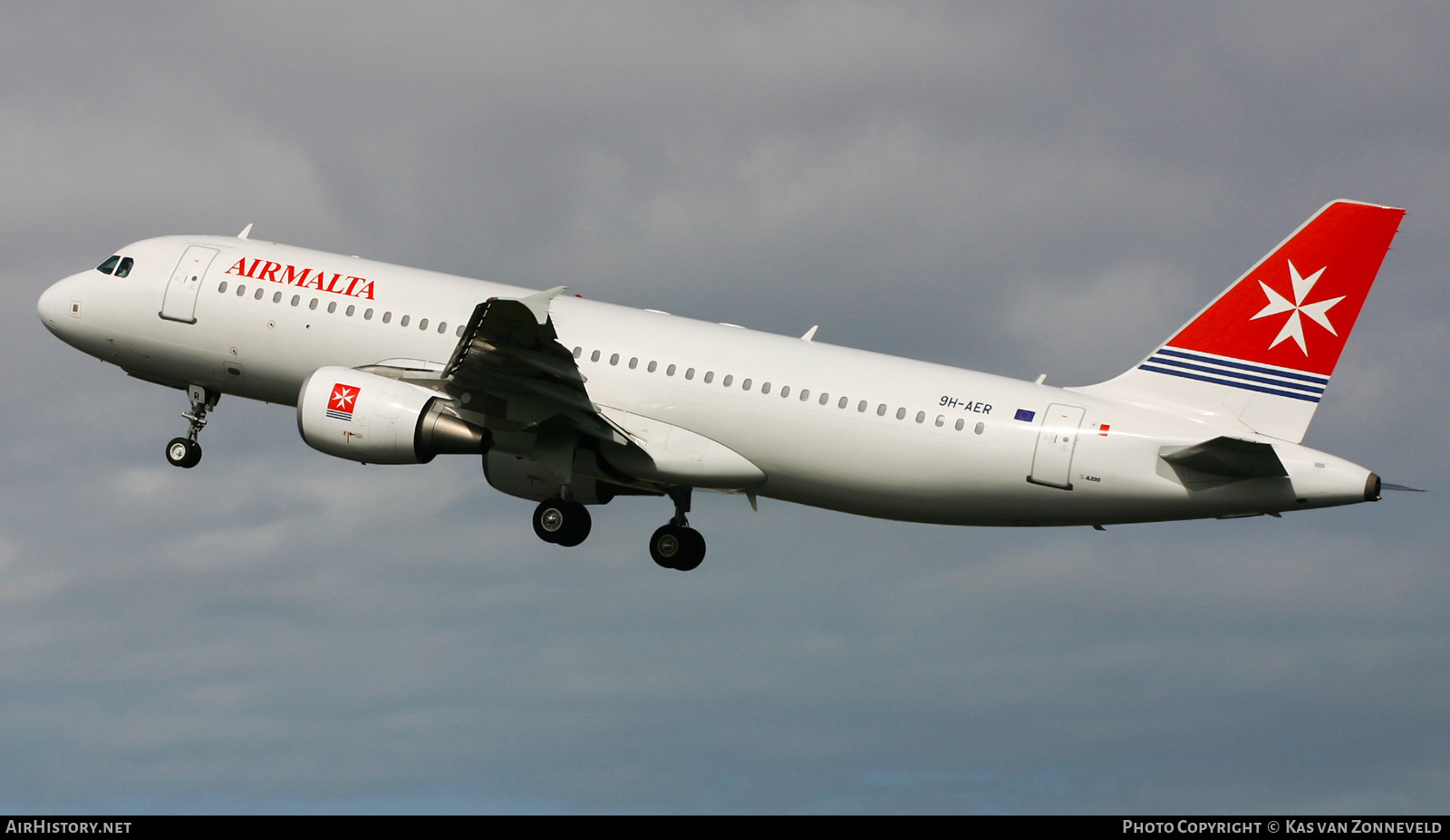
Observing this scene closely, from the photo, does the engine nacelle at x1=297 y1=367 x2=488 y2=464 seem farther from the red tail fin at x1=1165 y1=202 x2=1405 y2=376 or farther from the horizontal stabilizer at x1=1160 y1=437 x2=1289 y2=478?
the red tail fin at x1=1165 y1=202 x2=1405 y2=376

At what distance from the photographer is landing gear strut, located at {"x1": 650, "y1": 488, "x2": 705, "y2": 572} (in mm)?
33406

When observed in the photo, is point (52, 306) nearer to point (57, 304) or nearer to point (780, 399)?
point (57, 304)

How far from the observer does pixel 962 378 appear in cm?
2988

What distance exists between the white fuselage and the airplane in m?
0.04

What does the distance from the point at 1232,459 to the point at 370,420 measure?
54.2 ft

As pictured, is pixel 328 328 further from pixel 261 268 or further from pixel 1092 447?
pixel 1092 447

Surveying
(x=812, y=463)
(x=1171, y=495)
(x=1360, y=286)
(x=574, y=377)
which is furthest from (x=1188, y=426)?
(x=574, y=377)

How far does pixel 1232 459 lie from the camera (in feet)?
88.2

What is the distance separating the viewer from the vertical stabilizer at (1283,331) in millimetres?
28219

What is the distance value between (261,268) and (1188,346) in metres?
20.4

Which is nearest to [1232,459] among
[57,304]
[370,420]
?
[370,420]

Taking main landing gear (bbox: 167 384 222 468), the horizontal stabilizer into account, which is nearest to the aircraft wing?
main landing gear (bbox: 167 384 222 468)

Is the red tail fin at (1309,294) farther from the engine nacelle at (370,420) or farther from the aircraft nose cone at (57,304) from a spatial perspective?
the aircraft nose cone at (57,304)

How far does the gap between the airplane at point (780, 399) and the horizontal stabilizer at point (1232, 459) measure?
0.05 meters
